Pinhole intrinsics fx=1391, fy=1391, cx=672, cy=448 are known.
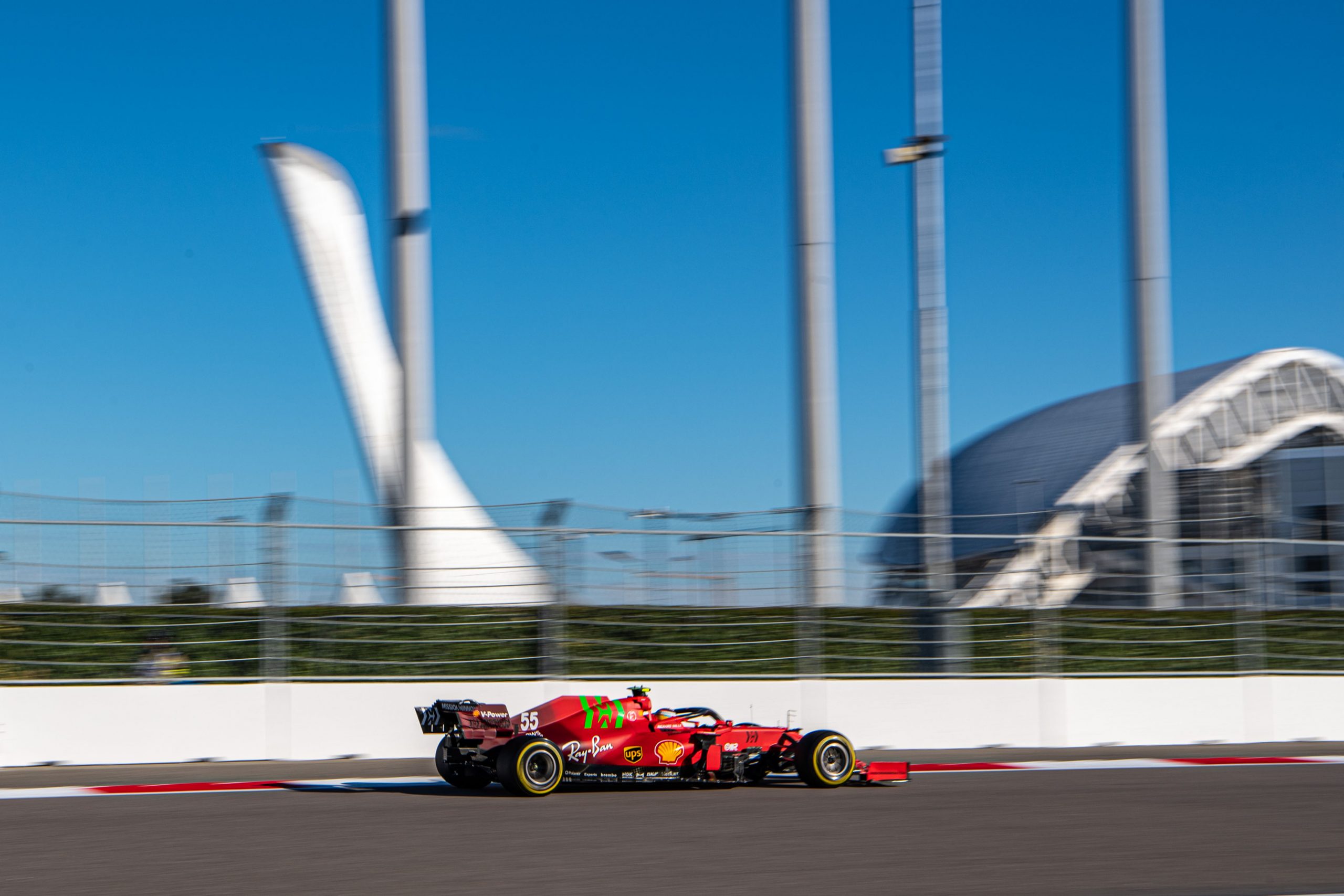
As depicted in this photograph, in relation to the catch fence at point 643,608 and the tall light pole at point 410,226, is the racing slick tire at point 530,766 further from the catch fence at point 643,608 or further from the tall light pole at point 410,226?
the tall light pole at point 410,226

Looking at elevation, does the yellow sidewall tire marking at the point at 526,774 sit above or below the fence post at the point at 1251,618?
below

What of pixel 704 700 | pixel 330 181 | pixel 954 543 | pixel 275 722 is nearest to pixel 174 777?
pixel 275 722

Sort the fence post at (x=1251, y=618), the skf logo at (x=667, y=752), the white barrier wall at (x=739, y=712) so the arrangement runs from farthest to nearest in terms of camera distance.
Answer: the fence post at (x=1251, y=618), the white barrier wall at (x=739, y=712), the skf logo at (x=667, y=752)

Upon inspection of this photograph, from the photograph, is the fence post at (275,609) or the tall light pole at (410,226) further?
the tall light pole at (410,226)

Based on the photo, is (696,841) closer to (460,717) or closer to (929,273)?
(460,717)

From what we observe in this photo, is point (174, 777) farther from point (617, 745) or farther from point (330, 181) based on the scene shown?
point (330, 181)

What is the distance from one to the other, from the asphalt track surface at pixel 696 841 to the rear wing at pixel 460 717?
487mm

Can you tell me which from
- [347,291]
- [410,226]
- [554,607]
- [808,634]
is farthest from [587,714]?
[347,291]

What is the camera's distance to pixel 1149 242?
19.1m

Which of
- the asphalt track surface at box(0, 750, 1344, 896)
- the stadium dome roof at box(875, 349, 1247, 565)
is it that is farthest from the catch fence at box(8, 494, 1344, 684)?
the stadium dome roof at box(875, 349, 1247, 565)

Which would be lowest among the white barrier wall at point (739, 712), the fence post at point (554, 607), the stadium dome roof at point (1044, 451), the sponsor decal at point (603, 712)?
the white barrier wall at point (739, 712)

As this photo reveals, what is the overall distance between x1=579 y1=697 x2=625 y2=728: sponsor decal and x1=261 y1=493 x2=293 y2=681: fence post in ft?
11.5

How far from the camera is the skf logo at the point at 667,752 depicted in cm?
985

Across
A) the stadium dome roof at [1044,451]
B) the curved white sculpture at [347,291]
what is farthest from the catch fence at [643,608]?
the stadium dome roof at [1044,451]
